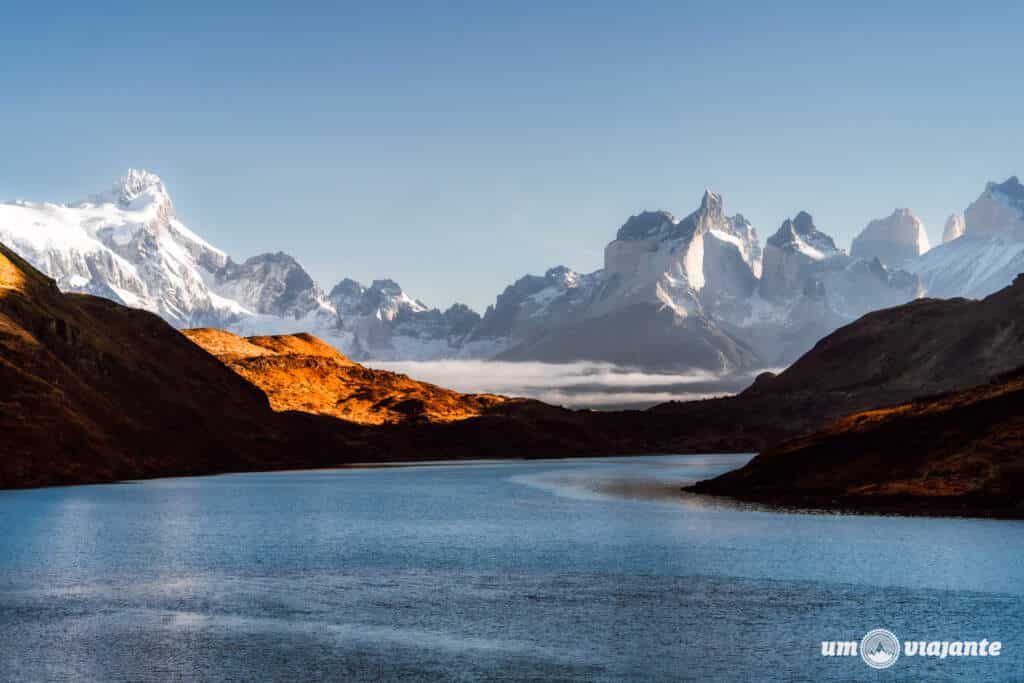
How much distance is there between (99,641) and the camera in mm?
57844

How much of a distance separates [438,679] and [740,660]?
1357 centimetres

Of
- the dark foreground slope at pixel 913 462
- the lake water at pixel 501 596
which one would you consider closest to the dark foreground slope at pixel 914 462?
the dark foreground slope at pixel 913 462

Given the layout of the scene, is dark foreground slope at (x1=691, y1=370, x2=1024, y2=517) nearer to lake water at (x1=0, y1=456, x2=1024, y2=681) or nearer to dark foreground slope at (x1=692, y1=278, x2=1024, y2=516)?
dark foreground slope at (x1=692, y1=278, x2=1024, y2=516)

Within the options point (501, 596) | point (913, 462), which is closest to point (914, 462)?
point (913, 462)

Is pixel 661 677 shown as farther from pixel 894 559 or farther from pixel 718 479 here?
pixel 718 479

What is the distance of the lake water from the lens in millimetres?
52219

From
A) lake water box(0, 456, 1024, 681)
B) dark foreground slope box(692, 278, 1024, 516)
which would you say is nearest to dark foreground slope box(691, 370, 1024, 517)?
dark foreground slope box(692, 278, 1024, 516)

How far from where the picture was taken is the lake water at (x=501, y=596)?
171 feet

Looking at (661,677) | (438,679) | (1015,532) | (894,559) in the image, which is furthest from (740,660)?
(1015,532)

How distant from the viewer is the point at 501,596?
234 feet

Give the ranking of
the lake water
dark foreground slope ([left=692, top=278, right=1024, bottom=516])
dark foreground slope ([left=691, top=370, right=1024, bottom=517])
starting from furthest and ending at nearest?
dark foreground slope ([left=692, top=278, right=1024, bottom=516]), dark foreground slope ([left=691, top=370, right=1024, bottom=517]), the lake water

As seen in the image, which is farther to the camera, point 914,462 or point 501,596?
point 914,462

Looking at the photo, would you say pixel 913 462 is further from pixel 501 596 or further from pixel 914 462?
pixel 501 596

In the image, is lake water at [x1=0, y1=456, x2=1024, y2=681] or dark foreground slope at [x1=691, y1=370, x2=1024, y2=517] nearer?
lake water at [x1=0, y1=456, x2=1024, y2=681]
